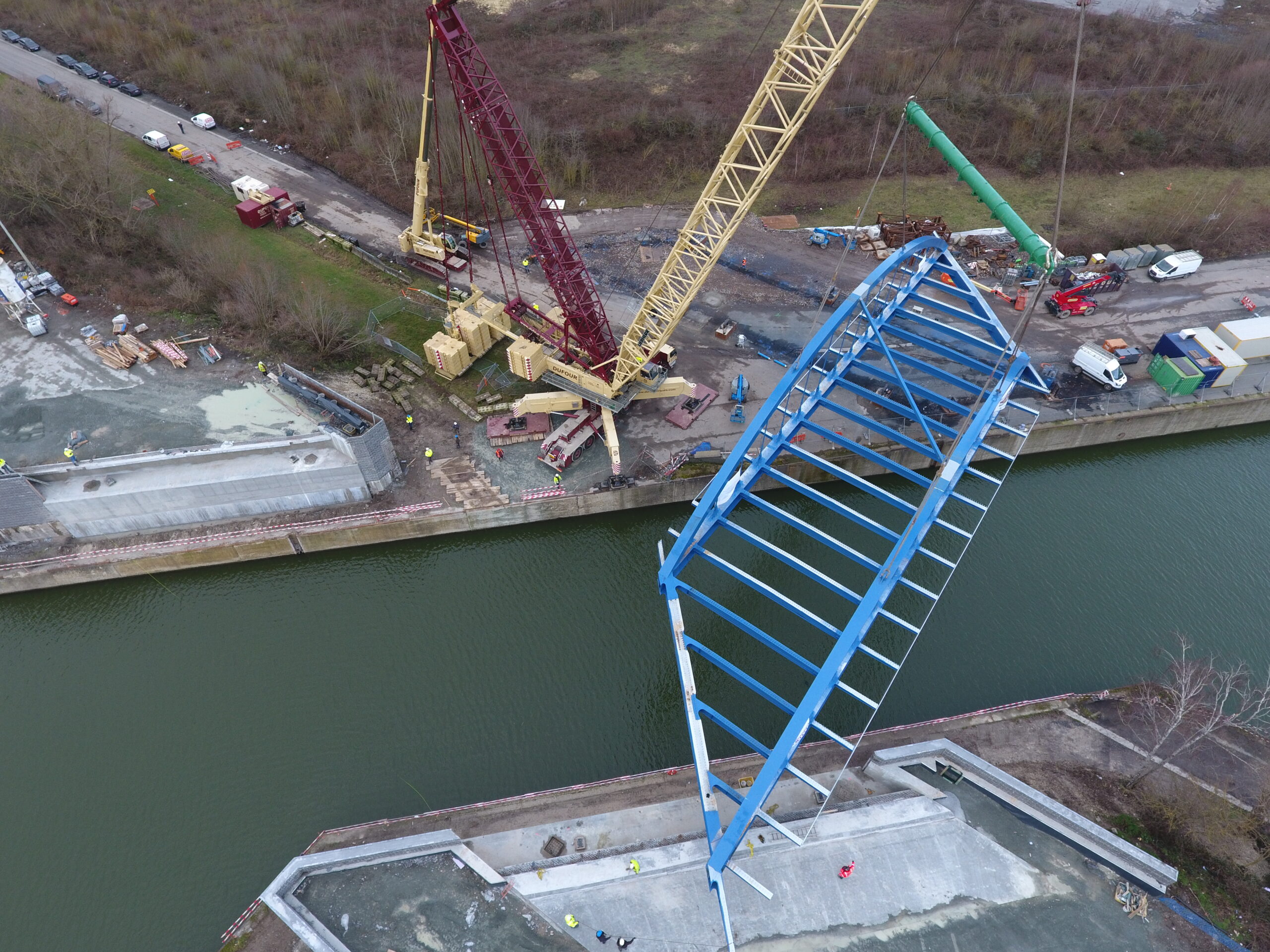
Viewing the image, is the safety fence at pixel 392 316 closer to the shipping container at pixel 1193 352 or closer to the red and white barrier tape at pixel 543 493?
the red and white barrier tape at pixel 543 493

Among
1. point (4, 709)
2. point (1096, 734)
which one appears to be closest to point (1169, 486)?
point (1096, 734)

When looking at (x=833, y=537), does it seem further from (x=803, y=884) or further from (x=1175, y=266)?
(x=1175, y=266)

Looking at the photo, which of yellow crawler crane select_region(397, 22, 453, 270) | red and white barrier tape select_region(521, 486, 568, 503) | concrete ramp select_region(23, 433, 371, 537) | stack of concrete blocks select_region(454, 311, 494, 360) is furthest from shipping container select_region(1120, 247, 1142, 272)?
concrete ramp select_region(23, 433, 371, 537)

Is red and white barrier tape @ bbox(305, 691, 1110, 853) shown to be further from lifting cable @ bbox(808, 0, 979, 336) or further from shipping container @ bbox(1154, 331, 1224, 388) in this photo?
shipping container @ bbox(1154, 331, 1224, 388)

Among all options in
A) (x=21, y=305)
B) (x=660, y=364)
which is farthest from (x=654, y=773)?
(x=21, y=305)

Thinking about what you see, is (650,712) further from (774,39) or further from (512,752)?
(774,39)

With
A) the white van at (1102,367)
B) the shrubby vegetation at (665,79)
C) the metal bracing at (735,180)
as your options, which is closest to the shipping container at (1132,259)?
the white van at (1102,367)
